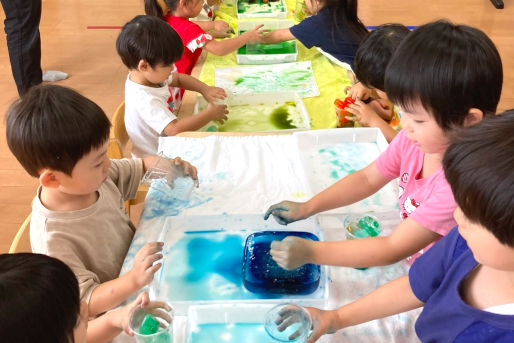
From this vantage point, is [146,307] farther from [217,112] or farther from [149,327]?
[217,112]

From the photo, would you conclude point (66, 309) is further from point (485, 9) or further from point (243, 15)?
point (485, 9)

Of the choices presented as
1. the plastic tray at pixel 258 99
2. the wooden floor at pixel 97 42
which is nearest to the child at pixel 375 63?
the plastic tray at pixel 258 99

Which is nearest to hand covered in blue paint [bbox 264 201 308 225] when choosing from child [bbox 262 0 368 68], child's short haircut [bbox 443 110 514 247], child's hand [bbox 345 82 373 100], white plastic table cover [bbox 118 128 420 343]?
white plastic table cover [bbox 118 128 420 343]

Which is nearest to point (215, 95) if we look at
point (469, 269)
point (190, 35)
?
point (190, 35)

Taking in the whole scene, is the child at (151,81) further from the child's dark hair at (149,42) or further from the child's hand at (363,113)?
the child's hand at (363,113)

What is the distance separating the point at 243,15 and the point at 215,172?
1.32 m

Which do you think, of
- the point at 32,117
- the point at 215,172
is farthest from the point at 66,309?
the point at 215,172

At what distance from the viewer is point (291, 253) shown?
35.0 inches

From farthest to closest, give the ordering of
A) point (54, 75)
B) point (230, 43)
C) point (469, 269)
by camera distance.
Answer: point (54, 75), point (230, 43), point (469, 269)

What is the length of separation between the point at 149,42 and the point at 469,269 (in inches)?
45.5

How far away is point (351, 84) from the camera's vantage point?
70.2 inches

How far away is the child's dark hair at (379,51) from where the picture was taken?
1294mm

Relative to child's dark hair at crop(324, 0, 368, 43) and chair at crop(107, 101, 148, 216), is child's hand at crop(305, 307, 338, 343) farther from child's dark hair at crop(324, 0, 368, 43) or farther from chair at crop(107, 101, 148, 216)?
child's dark hair at crop(324, 0, 368, 43)

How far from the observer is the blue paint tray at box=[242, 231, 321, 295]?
0.90m
